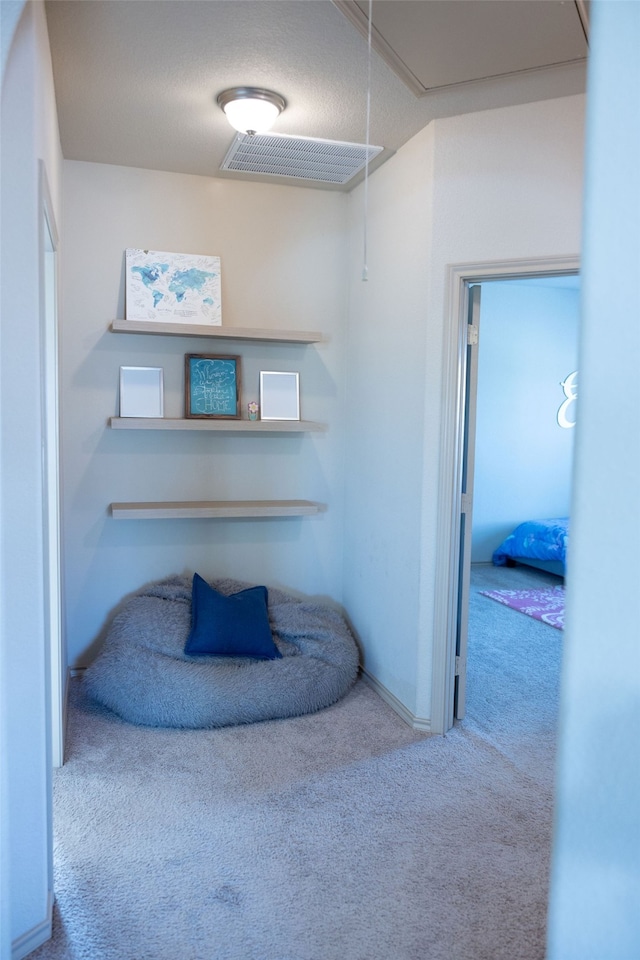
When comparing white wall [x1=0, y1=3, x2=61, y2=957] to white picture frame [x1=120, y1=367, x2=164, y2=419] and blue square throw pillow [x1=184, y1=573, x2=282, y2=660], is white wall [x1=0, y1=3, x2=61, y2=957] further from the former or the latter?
white picture frame [x1=120, y1=367, x2=164, y2=419]

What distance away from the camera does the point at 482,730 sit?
317cm

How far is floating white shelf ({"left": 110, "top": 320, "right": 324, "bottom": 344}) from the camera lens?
11.4 ft

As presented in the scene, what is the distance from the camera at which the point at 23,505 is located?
177 centimetres

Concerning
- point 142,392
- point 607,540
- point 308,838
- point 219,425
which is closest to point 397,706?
point 308,838

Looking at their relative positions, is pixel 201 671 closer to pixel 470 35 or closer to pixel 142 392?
pixel 142 392

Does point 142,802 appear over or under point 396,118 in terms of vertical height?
under

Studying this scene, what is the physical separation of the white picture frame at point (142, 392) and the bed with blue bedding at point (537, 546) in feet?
12.1

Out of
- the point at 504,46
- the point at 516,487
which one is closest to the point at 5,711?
the point at 504,46

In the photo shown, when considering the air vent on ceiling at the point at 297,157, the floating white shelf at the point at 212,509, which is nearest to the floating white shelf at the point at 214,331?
the air vent on ceiling at the point at 297,157

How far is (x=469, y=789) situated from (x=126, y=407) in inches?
93.3

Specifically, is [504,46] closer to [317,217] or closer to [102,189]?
[317,217]

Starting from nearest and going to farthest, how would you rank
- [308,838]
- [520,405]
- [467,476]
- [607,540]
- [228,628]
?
[607,540] < [308,838] < [467,476] < [228,628] < [520,405]

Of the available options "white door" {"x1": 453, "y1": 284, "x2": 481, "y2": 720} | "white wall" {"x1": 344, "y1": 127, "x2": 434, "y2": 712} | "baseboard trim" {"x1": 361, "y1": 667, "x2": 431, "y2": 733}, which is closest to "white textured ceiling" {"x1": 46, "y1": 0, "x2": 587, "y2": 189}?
"white wall" {"x1": 344, "y1": 127, "x2": 434, "y2": 712}

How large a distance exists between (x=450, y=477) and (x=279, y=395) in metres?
1.25
